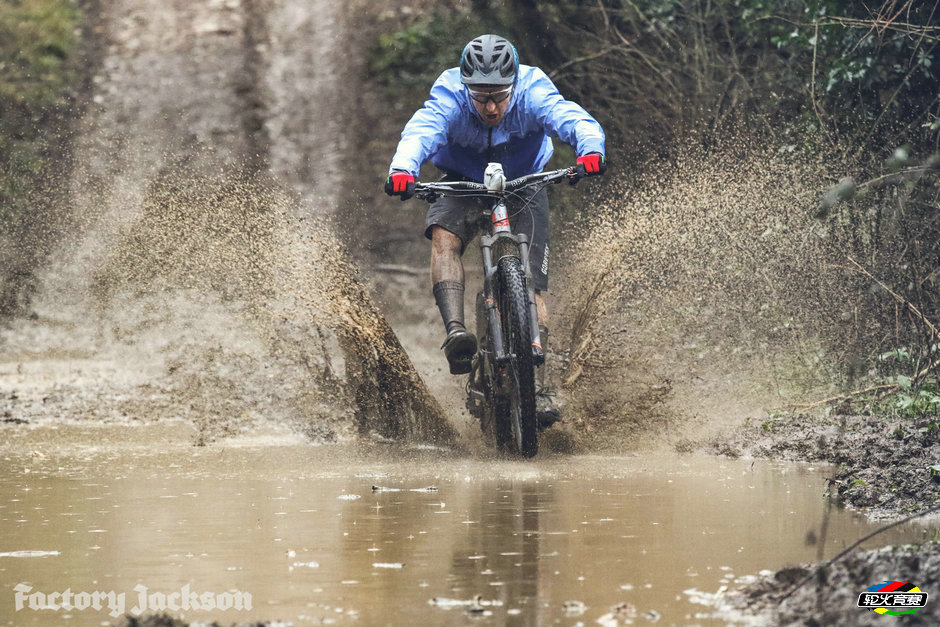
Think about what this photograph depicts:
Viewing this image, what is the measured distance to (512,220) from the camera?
24.6 ft

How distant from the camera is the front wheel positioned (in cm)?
677

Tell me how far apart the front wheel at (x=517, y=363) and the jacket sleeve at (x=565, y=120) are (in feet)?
Result: 2.52

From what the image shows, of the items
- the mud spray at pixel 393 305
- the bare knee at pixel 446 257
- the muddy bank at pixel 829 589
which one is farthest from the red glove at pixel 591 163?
the muddy bank at pixel 829 589

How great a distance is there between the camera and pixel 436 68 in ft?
52.2

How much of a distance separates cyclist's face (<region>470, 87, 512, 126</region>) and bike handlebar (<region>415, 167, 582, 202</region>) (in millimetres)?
402

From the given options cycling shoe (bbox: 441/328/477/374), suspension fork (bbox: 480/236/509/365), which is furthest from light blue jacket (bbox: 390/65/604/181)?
cycling shoe (bbox: 441/328/477/374)

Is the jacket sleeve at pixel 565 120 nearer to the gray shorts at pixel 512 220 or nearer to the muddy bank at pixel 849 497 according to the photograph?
the gray shorts at pixel 512 220

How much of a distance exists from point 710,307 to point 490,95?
3.52 meters

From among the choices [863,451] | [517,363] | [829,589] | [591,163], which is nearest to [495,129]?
[591,163]

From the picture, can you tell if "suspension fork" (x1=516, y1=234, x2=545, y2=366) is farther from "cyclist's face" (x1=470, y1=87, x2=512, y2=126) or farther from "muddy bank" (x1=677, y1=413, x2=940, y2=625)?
"muddy bank" (x1=677, y1=413, x2=940, y2=625)

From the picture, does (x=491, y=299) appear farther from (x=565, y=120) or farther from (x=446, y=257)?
(x=565, y=120)

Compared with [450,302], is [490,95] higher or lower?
higher

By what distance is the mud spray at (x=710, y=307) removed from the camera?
7980 mm

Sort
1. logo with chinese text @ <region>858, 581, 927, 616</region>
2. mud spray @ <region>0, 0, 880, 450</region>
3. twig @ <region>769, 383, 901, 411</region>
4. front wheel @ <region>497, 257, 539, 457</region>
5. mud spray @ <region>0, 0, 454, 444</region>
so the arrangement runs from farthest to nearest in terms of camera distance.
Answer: mud spray @ <region>0, 0, 454, 444</region> → mud spray @ <region>0, 0, 880, 450</region> → twig @ <region>769, 383, 901, 411</region> → front wheel @ <region>497, 257, 539, 457</region> → logo with chinese text @ <region>858, 581, 927, 616</region>
